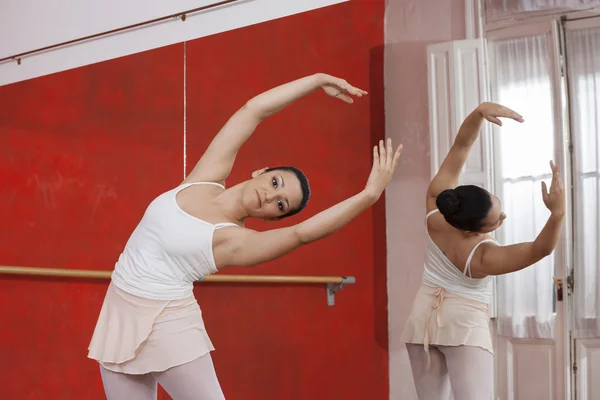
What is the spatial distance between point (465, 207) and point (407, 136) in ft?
6.05

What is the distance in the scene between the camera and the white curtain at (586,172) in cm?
387

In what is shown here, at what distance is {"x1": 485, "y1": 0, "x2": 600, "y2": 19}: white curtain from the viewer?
4000mm

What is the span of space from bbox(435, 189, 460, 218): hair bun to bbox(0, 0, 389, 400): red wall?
1.10 meters

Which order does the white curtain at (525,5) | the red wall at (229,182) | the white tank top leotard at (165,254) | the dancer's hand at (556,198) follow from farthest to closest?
the white curtain at (525,5) < the red wall at (229,182) < the dancer's hand at (556,198) < the white tank top leotard at (165,254)

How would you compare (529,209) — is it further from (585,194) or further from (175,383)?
(175,383)

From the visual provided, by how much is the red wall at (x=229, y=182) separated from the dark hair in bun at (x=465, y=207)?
1.12m

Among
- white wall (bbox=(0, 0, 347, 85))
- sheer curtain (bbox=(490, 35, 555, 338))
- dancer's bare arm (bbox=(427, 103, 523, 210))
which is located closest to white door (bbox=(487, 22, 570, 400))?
sheer curtain (bbox=(490, 35, 555, 338))

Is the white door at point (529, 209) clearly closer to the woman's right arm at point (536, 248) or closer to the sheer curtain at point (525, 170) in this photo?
the sheer curtain at point (525, 170)

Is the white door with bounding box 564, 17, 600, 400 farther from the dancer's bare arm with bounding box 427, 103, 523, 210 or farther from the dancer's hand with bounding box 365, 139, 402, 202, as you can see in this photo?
the dancer's hand with bounding box 365, 139, 402, 202

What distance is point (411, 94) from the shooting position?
4316mm

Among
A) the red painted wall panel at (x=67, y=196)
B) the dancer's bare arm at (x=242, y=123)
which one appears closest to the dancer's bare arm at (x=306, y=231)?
the dancer's bare arm at (x=242, y=123)

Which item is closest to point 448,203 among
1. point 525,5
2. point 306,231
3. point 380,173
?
point 380,173

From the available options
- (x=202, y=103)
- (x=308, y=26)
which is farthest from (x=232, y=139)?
(x=308, y=26)

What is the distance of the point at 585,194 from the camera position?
391 centimetres
